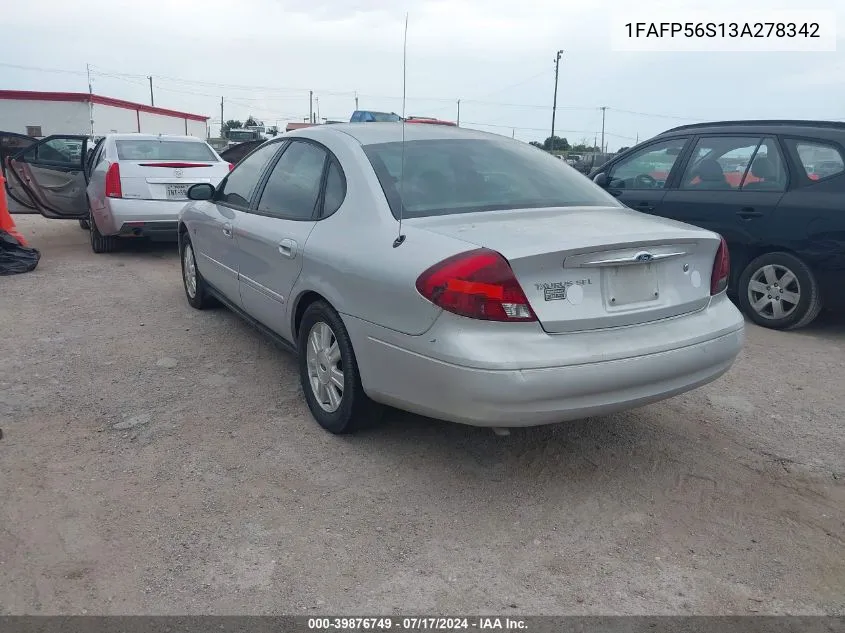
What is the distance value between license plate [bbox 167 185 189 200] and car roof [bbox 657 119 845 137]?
18.2 feet

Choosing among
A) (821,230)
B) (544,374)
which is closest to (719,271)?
(544,374)

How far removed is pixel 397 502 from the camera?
3.18 m

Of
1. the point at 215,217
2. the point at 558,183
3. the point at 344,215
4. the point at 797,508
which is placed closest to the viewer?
the point at 797,508

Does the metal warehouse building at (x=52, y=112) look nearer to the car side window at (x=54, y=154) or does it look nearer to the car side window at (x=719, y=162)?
the car side window at (x=54, y=154)

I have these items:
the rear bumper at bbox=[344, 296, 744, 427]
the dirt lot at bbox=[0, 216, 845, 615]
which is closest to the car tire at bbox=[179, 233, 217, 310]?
the dirt lot at bbox=[0, 216, 845, 615]

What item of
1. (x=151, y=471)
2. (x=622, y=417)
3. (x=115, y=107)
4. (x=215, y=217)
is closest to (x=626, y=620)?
(x=622, y=417)

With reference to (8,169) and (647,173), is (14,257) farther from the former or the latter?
(647,173)

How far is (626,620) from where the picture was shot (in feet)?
8.02

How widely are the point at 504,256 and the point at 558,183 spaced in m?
1.29

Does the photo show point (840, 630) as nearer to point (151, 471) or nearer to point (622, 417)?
point (622, 417)

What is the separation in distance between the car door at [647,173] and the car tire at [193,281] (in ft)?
12.3

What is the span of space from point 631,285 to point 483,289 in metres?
0.70

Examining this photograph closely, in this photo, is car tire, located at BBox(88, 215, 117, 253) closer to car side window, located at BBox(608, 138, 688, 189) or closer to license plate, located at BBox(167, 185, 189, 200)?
license plate, located at BBox(167, 185, 189, 200)

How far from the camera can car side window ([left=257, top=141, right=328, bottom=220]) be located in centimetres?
407
